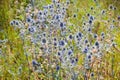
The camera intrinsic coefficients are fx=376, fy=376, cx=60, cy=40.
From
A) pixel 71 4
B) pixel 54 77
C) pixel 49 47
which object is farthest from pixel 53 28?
pixel 71 4

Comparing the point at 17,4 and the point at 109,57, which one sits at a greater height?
the point at 17,4

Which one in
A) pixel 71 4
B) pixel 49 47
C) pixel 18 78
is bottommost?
pixel 18 78

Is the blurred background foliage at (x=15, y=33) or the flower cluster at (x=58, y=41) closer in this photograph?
the flower cluster at (x=58, y=41)

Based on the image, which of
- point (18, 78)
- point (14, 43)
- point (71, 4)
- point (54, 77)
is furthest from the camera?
point (71, 4)

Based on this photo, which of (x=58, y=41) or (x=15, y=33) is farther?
(x=15, y=33)

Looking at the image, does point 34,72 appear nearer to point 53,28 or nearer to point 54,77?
point 54,77

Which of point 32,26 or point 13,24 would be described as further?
point 13,24

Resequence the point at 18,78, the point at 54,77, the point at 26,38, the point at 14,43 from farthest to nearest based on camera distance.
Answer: the point at 14,43
the point at 26,38
the point at 18,78
the point at 54,77
